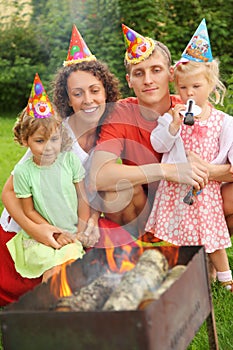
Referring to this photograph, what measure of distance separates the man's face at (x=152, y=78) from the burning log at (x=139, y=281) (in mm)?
1206

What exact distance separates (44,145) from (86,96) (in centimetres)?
38

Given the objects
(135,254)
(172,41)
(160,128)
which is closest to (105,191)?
(160,128)

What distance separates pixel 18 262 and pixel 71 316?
135cm

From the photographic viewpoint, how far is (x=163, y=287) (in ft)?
6.86

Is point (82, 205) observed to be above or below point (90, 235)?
above

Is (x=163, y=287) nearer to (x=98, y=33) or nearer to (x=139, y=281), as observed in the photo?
(x=139, y=281)


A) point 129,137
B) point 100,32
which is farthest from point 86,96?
point 100,32

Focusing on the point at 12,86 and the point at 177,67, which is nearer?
the point at 177,67

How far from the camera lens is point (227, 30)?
896cm

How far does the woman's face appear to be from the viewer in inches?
133

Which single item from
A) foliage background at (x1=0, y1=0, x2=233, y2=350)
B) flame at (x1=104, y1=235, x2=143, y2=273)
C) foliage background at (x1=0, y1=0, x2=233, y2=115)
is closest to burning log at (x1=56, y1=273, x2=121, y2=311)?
flame at (x1=104, y1=235, x2=143, y2=273)

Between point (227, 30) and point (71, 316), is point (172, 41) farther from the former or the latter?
point (71, 316)

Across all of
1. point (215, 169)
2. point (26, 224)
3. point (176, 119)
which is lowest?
point (26, 224)

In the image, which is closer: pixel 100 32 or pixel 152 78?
pixel 152 78
